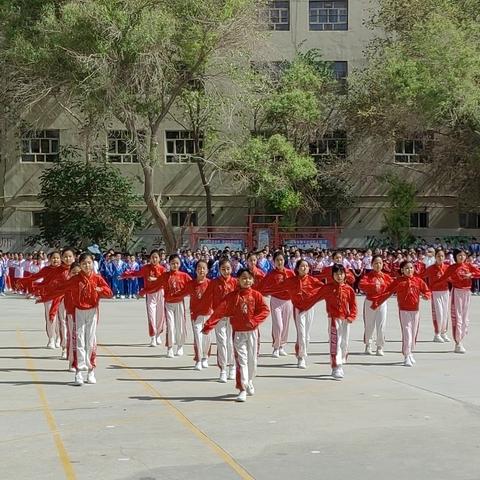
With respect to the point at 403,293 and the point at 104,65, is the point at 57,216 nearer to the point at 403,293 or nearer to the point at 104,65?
the point at 104,65

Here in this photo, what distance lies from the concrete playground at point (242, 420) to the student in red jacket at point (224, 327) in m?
0.24

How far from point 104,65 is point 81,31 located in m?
1.33

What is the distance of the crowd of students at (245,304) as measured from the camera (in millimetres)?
11500

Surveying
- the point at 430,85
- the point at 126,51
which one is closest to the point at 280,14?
the point at 430,85

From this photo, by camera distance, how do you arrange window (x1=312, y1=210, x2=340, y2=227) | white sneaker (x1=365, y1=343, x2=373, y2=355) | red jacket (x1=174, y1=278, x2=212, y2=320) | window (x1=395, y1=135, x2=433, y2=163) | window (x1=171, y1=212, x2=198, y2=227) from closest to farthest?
1. red jacket (x1=174, y1=278, x2=212, y2=320)
2. white sneaker (x1=365, y1=343, x2=373, y2=355)
3. window (x1=395, y1=135, x2=433, y2=163)
4. window (x1=171, y1=212, x2=198, y2=227)
5. window (x1=312, y1=210, x2=340, y2=227)

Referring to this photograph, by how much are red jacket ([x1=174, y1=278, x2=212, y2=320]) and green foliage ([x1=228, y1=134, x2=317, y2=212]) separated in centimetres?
2205

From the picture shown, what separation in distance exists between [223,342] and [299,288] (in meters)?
2.32

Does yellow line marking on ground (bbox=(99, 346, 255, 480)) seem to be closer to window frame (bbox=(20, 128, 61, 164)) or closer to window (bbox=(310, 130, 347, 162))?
window (bbox=(310, 130, 347, 162))

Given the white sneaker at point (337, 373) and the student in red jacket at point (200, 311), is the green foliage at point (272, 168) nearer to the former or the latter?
the student in red jacket at point (200, 311)

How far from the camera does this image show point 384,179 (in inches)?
1604

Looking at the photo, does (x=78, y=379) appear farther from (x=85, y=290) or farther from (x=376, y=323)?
(x=376, y=323)

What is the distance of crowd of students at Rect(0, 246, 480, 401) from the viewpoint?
37.7ft

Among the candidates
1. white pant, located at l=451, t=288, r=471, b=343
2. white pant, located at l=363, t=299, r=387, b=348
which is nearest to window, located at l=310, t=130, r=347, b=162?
white pant, located at l=451, t=288, r=471, b=343

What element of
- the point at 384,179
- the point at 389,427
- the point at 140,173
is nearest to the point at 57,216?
the point at 140,173
